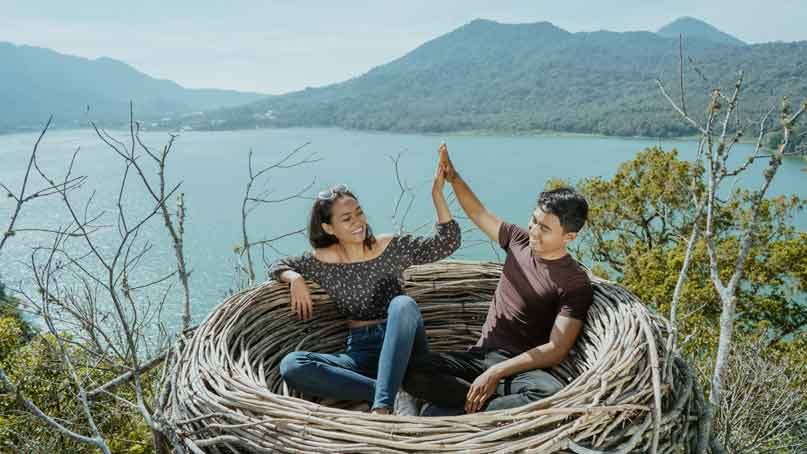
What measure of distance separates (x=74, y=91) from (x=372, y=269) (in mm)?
109479

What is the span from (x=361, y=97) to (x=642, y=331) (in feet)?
331

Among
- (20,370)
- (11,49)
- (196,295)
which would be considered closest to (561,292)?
(20,370)

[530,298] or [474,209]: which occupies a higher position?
[474,209]

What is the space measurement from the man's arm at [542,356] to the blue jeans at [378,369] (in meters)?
0.26

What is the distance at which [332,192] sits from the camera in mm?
2152

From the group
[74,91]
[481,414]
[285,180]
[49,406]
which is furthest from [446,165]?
[74,91]

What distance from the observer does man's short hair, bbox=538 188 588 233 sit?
74.4 inches

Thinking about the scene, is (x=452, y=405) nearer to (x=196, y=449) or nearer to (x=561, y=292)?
(x=561, y=292)

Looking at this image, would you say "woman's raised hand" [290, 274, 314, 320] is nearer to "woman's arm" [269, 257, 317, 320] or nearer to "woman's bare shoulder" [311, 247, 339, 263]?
"woman's arm" [269, 257, 317, 320]

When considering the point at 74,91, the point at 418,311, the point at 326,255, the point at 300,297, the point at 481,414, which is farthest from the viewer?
the point at 74,91

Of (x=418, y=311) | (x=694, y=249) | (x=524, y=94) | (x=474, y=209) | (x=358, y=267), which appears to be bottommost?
(x=694, y=249)

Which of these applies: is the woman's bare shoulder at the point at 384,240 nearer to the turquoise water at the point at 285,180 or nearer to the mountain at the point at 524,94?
the turquoise water at the point at 285,180

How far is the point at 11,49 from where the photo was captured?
117000mm

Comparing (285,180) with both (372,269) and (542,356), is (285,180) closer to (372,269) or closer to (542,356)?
(372,269)
